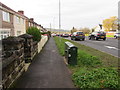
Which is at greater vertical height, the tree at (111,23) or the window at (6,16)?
the tree at (111,23)

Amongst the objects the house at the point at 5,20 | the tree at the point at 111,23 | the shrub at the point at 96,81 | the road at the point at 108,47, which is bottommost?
the shrub at the point at 96,81

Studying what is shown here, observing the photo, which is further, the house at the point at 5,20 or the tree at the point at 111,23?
the tree at the point at 111,23

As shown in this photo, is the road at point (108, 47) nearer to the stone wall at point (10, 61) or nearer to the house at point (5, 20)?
the stone wall at point (10, 61)

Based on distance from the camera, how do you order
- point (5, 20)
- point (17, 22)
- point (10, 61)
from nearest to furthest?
point (10, 61), point (5, 20), point (17, 22)

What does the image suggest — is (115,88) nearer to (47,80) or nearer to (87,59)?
(47,80)

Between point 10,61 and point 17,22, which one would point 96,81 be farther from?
point 17,22

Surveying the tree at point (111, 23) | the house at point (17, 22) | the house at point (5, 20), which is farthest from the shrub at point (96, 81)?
the tree at point (111, 23)

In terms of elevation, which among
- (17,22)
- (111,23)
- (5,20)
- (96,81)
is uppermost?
(111,23)

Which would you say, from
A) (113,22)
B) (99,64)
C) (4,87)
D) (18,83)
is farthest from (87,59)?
(113,22)

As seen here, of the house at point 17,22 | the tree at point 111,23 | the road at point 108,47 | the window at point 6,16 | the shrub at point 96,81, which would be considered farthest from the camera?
the tree at point 111,23

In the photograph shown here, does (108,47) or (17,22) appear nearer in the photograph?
(108,47)

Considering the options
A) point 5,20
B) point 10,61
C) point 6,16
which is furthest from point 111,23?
point 10,61

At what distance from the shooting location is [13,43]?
11.6ft

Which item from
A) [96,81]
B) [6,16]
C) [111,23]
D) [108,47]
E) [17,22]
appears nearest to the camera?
[96,81]
